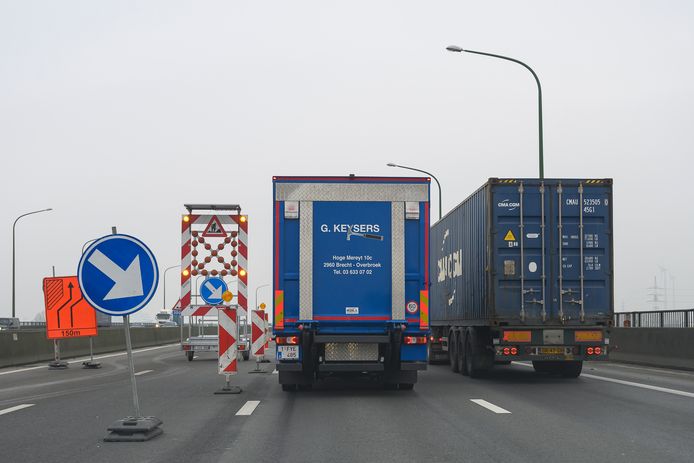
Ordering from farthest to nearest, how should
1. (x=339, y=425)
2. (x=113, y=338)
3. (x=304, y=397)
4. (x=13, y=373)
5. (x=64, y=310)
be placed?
(x=113, y=338) → (x=64, y=310) → (x=13, y=373) → (x=304, y=397) → (x=339, y=425)

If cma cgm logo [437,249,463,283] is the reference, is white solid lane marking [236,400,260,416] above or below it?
below

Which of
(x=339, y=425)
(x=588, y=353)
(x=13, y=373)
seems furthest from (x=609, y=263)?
(x=13, y=373)

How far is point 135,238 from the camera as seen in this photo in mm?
9164

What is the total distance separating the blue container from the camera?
1614 centimetres

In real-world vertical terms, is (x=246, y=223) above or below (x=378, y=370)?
above

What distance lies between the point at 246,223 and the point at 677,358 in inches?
435

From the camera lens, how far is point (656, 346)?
22500 mm

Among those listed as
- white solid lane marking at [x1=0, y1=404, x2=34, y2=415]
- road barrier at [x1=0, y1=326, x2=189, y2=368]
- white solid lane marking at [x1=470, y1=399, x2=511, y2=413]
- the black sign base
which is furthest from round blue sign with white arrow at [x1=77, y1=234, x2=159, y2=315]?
road barrier at [x1=0, y1=326, x2=189, y2=368]

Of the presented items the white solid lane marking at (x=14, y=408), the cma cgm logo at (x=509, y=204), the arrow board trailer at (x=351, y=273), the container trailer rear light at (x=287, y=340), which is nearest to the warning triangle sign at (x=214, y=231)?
the arrow board trailer at (x=351, y=273)

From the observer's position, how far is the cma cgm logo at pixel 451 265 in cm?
1989

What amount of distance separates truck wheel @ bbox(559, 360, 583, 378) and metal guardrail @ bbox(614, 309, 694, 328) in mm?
5583

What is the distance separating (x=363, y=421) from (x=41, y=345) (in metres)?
17.5

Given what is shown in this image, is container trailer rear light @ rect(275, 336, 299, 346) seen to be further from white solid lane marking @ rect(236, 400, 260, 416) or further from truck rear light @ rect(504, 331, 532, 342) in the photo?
truck rear light @ rect(504, 331, 532, 342)

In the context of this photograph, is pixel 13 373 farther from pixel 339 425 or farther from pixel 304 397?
pixel 339 425
